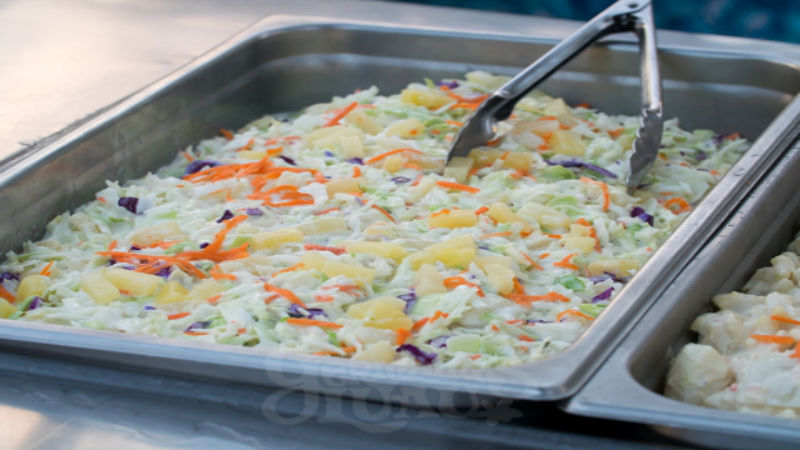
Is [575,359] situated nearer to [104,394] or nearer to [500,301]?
[500,301]

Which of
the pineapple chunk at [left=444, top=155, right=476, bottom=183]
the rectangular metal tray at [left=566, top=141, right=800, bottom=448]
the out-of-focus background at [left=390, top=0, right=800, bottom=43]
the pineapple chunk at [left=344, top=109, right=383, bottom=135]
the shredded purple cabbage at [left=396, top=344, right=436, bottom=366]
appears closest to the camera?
the rectangular metal tray at [left=566, top=141, right=800, bottom=448]

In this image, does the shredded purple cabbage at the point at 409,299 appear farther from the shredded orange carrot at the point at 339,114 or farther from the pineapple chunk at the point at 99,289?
the shredded orange carrot at the point at 339,114

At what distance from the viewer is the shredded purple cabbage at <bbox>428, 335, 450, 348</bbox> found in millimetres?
1329

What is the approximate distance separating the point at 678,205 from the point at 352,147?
654mm

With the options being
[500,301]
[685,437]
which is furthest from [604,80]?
[685,437]

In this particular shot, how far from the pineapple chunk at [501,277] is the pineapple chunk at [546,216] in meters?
0.23

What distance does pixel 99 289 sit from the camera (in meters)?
Result: 1.46

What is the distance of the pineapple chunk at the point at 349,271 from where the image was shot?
1.47 metres

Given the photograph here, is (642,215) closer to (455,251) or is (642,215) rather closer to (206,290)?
(455,251)

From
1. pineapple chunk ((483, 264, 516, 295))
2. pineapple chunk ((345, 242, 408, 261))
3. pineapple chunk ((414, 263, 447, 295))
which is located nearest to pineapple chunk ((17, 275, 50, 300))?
pineapple chunk ((345, 242, 408, 261))

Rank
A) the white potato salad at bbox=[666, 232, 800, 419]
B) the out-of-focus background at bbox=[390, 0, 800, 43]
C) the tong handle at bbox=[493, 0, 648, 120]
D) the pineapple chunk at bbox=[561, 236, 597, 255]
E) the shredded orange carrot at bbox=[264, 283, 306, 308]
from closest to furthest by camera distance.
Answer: the white potato salad at bbox=[666, 232, 800, 419] → the shredded orange carrot at bbox=[264, 283, 306, 308] → the pineapple chunk at bbox=[561, 236, 597, 255] → the tong handle at bbox=[493, 0, 648, 120] → the out-of-focus background at bbox=[390, 0, 800, 43]

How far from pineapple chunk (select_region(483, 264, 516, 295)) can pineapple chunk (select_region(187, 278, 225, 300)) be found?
0.40 meters

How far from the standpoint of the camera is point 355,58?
2.43 m

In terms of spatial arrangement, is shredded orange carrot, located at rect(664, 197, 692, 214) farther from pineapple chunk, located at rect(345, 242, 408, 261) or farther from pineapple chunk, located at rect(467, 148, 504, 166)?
pineapple chunk, located at rect(345, 242, 408, 261)
